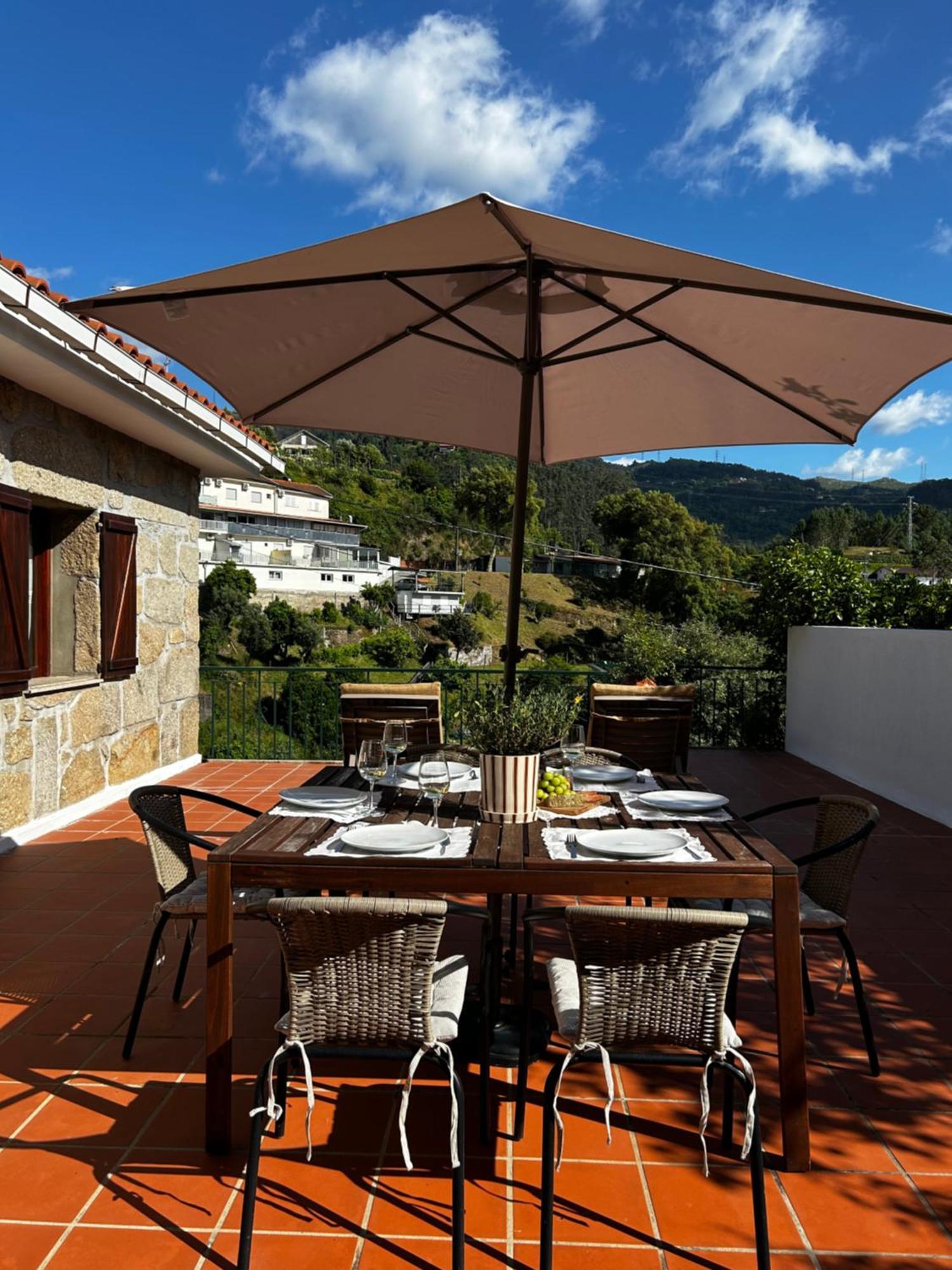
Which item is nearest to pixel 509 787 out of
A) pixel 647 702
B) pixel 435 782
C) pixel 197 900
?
pixel 435 782

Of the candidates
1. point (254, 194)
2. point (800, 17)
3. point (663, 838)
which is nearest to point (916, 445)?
point (254, 194)

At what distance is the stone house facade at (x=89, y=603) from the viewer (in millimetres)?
4609

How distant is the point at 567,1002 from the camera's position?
190 cm

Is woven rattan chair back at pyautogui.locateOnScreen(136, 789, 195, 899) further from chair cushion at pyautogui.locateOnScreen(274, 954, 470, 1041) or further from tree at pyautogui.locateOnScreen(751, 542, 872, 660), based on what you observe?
tree at pyautogui.locateOnScreen(751, 542, 872, 660)

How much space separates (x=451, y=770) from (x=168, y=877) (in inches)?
33.4

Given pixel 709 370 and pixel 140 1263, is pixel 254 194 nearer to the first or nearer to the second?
pixel 709 370

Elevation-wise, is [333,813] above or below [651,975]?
above

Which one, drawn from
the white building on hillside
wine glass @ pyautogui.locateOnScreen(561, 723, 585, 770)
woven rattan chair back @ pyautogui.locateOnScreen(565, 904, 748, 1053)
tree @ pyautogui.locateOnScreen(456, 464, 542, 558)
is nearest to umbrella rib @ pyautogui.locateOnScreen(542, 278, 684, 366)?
wine glass @ pyautogui.locateOnScreen(561, 723, 585, 770)

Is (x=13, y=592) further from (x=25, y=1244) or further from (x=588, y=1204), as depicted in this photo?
(x=588, y=1204)

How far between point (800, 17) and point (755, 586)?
18.7 ft

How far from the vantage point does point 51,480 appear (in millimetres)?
4969

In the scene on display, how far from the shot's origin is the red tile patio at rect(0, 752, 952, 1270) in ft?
5.65

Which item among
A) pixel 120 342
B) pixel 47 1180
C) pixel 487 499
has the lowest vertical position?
pixel 47 1180

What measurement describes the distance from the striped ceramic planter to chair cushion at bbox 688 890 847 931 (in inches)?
22.8
